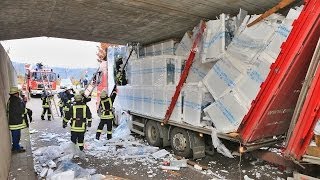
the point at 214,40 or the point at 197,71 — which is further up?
the point at 214,40

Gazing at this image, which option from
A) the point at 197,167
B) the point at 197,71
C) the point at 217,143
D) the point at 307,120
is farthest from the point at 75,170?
the point at 307,120

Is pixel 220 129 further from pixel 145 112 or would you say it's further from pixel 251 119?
pixel 145 112

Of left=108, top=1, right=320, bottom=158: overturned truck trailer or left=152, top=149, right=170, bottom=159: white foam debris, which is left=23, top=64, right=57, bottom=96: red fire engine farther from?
left=152, top=149, right=170, bottom=159: white foam debris

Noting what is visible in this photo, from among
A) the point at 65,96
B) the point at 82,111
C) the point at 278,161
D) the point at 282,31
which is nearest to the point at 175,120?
the point at 82,111

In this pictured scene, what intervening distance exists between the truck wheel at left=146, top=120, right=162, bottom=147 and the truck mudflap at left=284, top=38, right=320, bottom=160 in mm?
4688

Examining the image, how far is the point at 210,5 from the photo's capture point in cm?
602

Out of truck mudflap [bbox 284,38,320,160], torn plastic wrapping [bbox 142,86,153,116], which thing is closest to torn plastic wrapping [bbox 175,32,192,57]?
torn plastic wrapping [bbox 142,86,153,116]

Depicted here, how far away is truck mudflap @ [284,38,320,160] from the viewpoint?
400cm

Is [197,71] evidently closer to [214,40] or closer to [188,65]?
[188,65]

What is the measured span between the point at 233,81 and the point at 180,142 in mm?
2578

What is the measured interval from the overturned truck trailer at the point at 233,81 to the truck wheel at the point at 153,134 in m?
0.03

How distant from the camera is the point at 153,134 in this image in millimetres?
8992

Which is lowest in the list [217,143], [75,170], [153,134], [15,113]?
[75,170]

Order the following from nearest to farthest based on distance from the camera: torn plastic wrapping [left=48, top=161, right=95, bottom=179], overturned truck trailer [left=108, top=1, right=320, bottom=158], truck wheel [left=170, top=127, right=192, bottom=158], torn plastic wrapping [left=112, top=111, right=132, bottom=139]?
overturned truck trailer [left=108, top=1, right=320, bottom=158], torn plastic wrapping [left=48, top=161, right=95, bottom=179], truck wheel [left=170, top=127, right=192, bottom=158], torn plastic wrapping [left=112, top=111, right=132, bottom=139]
